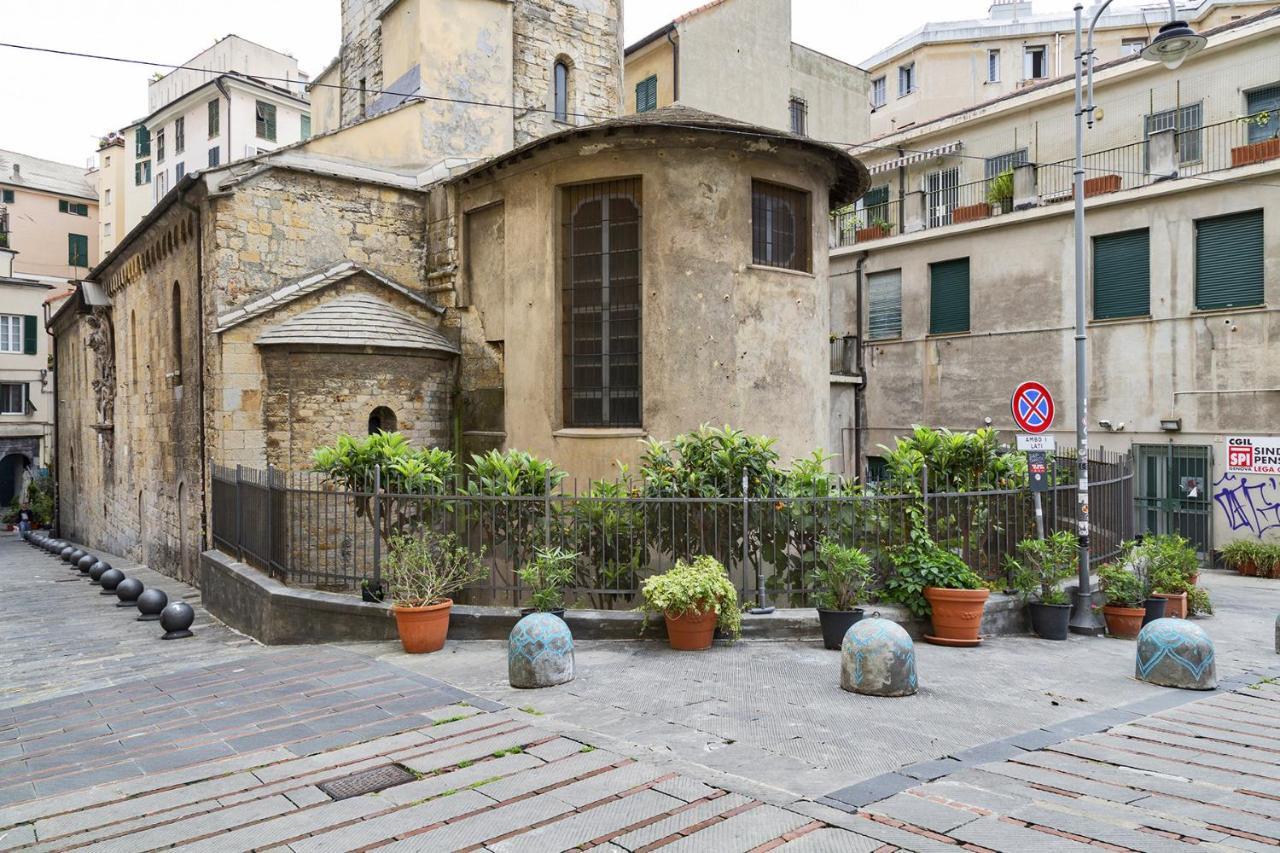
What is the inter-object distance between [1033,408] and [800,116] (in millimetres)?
19330

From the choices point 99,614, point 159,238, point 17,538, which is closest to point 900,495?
point 99,614

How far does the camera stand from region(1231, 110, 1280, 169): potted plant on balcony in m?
16.7

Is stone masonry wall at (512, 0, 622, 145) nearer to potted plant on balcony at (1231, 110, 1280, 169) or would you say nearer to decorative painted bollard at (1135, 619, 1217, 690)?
potted plant on balcony at (1231, 110, 1280, 169)

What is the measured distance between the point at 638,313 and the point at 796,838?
29.8 ft

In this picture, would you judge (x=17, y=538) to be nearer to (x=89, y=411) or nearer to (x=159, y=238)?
(x=89, y=411)

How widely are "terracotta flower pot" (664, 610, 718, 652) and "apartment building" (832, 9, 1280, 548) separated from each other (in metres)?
13.9

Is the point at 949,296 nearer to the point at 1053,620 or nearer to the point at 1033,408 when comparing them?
the point at 1033,408

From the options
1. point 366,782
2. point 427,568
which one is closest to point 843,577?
point 427,568

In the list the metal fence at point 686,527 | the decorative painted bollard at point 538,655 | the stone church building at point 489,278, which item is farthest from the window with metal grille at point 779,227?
the decorative painted bollard at point 538,655

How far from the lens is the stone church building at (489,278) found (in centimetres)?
1253

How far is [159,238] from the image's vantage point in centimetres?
1819

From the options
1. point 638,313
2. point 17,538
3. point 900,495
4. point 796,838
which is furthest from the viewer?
point 17,538

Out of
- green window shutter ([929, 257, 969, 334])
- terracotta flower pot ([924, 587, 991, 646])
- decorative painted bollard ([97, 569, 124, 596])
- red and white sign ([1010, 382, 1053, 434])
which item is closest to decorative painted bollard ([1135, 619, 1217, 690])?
terracotta flower pot ([924, 587, 991, 646])

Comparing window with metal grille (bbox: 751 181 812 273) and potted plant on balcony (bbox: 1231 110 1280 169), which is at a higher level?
potted plant on balcony (bbox: 1231 110 1280 169)
